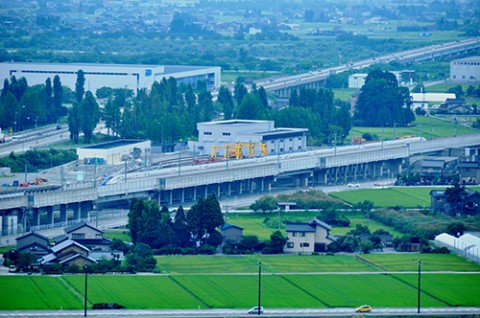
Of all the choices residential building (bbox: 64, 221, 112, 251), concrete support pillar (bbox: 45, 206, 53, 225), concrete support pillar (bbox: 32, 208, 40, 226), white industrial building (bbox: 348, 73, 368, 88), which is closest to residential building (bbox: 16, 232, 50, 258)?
residential building (bbox: 64, 221, 112, 251)

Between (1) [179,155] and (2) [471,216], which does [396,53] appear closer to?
(1) [179,155]

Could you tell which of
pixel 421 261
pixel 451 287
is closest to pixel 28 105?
pixel 421 261

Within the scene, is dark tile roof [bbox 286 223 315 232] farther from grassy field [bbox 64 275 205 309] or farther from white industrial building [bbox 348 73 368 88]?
white industrial building [bbox 348 73 368 88]

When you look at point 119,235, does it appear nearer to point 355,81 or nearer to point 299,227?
point 299,227

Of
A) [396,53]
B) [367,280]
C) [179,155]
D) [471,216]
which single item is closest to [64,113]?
[179,155]

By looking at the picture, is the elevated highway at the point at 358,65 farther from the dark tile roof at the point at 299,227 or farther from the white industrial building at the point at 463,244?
the dark tile roof at the point at 299,227
